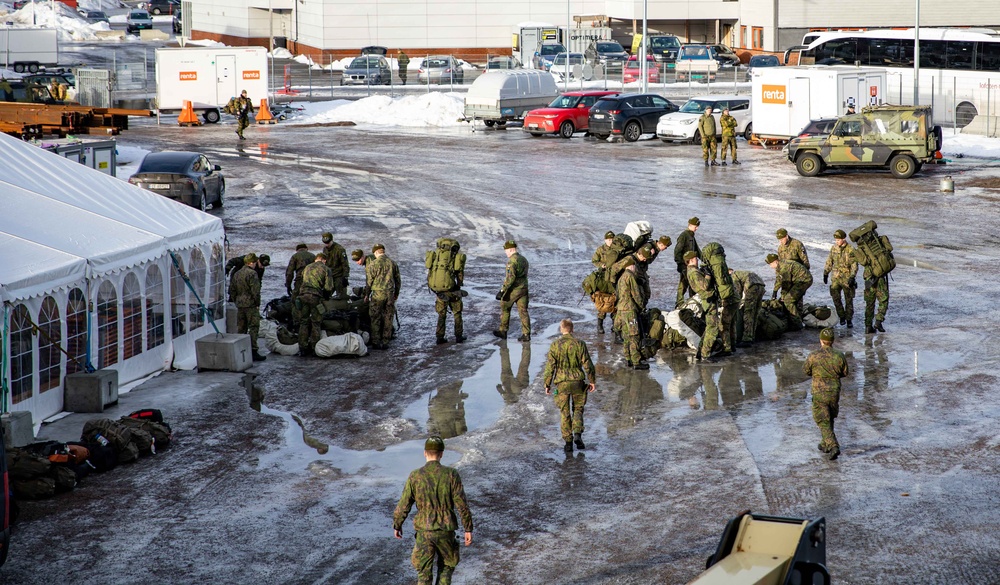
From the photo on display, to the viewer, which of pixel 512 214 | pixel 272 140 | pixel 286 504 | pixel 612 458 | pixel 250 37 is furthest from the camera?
pixel 250 37

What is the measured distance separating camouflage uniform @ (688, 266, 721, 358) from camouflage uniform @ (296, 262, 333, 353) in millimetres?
4805

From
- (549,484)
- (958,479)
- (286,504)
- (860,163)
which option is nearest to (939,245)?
(860,163)

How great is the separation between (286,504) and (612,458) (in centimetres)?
326

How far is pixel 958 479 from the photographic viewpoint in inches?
435

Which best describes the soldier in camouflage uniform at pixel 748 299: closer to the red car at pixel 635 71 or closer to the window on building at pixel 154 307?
the window on building at pixel 154 307

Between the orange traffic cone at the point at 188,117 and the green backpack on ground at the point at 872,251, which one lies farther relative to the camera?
the orange traffic cone at the point at 188,117

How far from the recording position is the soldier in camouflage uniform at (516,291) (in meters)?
16.3

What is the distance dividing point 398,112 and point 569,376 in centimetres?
3765

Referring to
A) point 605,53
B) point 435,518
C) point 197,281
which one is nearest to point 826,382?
point 435,518

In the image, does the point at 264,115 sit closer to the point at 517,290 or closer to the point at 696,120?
the point at 696,120

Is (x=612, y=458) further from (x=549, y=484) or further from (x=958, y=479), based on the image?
(x=958, y=479)

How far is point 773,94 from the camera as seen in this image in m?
36.8

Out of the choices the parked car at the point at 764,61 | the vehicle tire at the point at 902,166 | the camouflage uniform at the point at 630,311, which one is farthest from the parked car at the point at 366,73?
the camouflage uniform at the point at 630,311

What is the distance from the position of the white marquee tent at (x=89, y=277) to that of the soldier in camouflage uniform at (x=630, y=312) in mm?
5659
